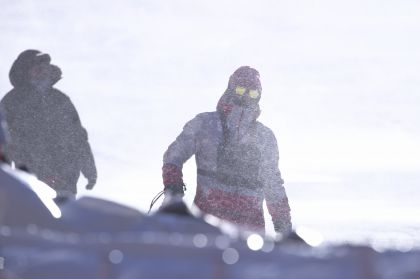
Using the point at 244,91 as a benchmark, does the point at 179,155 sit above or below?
below

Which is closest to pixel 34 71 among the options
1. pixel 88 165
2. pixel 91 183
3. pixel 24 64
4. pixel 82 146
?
pixel 24 64

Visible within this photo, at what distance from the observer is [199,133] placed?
237 inches

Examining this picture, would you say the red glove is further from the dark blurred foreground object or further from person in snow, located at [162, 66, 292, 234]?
the dark blurred foreground object

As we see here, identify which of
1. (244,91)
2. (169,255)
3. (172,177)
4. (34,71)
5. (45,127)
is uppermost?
(34,71)

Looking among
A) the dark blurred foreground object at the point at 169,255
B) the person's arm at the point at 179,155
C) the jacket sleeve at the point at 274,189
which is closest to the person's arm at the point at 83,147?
the person's arm at the point at 179,155

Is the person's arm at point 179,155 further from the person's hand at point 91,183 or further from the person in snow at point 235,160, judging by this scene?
the person's hand at point 91,183

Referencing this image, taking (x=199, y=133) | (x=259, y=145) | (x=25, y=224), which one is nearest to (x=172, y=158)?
(x=199, y=133)

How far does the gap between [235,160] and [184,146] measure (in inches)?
17.2

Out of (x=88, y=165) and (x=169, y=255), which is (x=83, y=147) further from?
(x=169, y=255)

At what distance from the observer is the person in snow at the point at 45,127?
7012 millimetres

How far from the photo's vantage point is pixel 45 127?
7.15 metres

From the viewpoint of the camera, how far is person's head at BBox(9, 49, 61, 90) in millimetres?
7266

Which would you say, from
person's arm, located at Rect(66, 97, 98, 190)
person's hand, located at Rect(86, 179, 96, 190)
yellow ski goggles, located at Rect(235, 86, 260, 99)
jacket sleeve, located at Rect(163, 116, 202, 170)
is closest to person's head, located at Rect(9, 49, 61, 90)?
person's arm, located at Rect(66, 97, 98, 190)

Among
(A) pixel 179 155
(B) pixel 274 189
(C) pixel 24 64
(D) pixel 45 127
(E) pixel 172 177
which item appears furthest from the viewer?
(C) pixel 24 64
